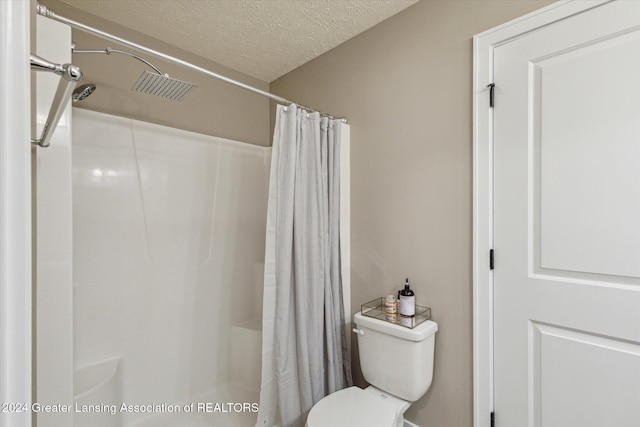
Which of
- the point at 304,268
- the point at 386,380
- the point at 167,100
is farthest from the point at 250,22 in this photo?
the point at 386,380

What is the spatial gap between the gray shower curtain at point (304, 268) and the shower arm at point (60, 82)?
35.5 inches

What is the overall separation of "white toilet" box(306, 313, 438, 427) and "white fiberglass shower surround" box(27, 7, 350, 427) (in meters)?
0.45

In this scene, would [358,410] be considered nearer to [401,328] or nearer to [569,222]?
[401,328]

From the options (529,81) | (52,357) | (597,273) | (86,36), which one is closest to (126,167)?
(86,36)

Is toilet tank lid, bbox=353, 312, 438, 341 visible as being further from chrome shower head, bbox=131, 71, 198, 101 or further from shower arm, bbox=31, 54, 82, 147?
shower arm, bbox=31, 54, 82, 147

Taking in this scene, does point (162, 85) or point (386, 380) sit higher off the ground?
point (162, 85)

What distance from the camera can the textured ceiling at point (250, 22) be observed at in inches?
65.1

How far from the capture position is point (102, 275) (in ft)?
5.64

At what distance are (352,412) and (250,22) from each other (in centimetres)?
205

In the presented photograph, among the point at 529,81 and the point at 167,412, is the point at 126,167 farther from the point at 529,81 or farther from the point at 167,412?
the point at 529,81

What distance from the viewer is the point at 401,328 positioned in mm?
1472

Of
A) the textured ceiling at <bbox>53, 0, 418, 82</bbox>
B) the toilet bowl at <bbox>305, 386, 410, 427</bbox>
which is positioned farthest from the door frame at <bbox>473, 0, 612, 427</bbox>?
the textured ceiling at <bbox>53, 0, 418, 82</bbox>

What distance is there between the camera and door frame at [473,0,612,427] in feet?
4.61

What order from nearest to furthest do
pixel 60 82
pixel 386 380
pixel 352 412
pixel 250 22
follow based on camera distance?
1. pixel 60 82
2. pixel 352 412
3. pixel 386 380
4. pixel 250 22
